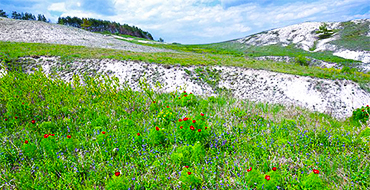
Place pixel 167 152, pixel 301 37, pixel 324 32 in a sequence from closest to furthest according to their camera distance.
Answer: pixel 167 152
pixel 324 32
pixel 301 37

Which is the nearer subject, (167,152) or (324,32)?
(167,152)

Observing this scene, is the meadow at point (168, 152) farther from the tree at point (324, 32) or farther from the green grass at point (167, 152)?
the tree at point (324, 32)

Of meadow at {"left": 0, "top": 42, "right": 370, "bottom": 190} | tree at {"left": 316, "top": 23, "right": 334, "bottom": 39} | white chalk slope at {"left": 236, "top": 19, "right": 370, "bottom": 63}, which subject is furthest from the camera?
tree at {"left": 316, "top": 23, "right": 334, "bottom": 39}

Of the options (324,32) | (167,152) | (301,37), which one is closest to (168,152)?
(167,152)

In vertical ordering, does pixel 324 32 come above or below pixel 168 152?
above

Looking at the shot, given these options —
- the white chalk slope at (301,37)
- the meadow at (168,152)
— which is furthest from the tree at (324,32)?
the meadow at (168,152)

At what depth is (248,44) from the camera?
243 feet

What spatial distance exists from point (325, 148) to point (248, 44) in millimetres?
74944

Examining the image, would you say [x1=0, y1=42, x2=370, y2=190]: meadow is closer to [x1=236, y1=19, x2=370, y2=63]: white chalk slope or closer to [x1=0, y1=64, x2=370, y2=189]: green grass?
[x1=0, y1=64, x2=370, y2=189]: green grass

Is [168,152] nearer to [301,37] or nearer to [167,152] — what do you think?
[167,152]

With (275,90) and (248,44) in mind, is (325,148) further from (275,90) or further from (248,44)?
(248,44)

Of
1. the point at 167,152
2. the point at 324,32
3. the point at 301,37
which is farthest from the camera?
the point at 301,37

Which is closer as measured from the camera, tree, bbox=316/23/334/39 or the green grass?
the green grass

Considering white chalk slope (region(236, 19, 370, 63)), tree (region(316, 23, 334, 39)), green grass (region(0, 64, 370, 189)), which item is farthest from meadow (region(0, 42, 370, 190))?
tree (region(316, 23, 334, 39))
